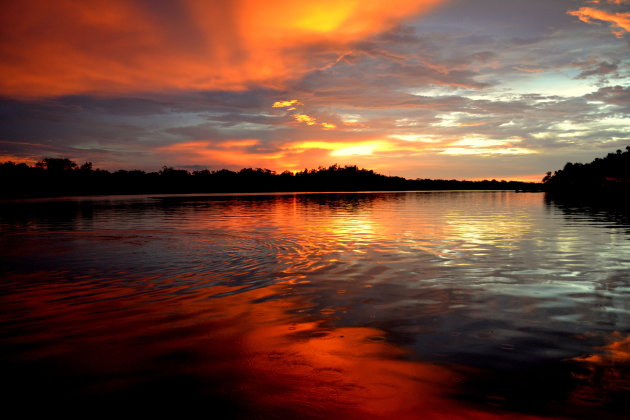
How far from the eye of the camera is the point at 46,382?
550cm

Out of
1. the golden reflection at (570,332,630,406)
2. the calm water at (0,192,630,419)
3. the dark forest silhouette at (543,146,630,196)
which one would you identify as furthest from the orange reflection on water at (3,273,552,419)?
the dark forest silhouette at (543,146,630,196)

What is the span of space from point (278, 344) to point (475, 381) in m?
3.21

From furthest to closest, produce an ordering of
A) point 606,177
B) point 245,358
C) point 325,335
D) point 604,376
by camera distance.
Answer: point 606,177 < point 325,335 < point 245,358 < point 604,376

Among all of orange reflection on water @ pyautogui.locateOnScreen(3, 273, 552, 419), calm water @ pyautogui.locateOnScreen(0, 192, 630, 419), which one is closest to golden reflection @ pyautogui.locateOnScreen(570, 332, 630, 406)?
calm water @ pyautogui.locateOnScreen(0, 192, 630, 419)

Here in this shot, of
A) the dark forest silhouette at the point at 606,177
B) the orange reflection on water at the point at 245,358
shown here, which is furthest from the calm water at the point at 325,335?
the dark forest silhouette at the point at 606,177

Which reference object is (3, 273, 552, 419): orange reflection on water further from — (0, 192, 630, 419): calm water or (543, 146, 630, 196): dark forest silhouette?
(543, 146, 630, 196): dark forest silhouette

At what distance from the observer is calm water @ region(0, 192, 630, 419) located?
16.5 ft

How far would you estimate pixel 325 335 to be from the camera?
720 cm

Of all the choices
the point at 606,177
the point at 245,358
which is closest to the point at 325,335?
the point at 245,358

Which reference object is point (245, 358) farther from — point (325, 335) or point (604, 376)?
point (604, 376)

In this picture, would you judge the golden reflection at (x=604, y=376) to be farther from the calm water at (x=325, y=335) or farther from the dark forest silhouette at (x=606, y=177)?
the dark forest silhouette at (x=606, y=177)

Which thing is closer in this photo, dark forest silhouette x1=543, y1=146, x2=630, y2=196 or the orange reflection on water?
the orange reflection on water

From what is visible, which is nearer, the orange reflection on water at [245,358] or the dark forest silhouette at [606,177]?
the orange reflection on water at [245,358]

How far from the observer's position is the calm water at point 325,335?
503 centimetres
